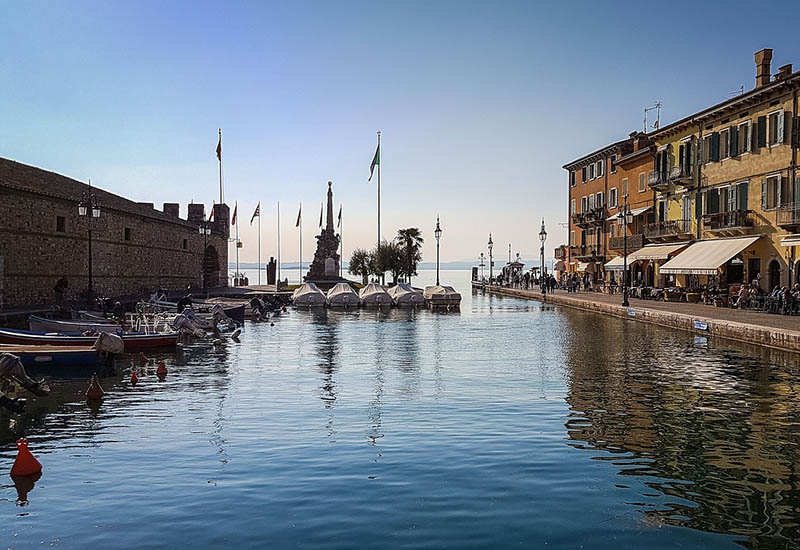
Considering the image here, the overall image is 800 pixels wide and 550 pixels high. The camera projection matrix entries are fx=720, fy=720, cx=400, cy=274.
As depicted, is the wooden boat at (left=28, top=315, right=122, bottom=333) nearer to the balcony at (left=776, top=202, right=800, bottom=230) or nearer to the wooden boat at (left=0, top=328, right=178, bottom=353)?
the wooden boat at (left=0, top=328, right=178, bottom=353)

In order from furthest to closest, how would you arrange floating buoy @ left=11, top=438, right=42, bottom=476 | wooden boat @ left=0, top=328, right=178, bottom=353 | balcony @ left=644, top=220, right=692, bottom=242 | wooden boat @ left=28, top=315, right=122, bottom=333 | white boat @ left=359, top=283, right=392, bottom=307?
white boat @ left=359, top=283, right=392, bottom=307 → balcony @ left=644, top=220, right=692, bottom=242 → wooden boat @ left=28, top=315, right=122, bottom=333 → wooden boat @ left=0, top=328, right=178, bottom=353 → floating buoy @ left=11, top=438, right=42, bottom=476

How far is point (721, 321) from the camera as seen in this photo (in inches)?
1134


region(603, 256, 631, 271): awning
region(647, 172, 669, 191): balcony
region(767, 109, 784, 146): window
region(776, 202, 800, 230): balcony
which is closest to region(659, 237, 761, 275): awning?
region(776, 202, 800, 230): balcony

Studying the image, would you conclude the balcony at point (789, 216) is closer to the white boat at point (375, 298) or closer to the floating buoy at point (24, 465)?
the white boat at point (375, 298)

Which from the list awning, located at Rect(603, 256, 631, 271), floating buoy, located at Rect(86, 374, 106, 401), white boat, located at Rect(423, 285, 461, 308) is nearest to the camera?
floating buoy, located at Rect(86, 374, 106, 401)

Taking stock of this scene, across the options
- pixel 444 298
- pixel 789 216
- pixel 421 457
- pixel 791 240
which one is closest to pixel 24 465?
pixel 421 457

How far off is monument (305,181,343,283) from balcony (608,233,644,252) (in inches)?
1091

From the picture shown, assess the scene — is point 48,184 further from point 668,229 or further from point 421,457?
point 668,229

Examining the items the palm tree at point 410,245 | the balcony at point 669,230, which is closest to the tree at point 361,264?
the palm tree at point 410,245

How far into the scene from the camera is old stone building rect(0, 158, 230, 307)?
33500mm

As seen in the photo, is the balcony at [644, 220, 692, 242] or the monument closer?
the balcony at [644, 220, 692, 242]

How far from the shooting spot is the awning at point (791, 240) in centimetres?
3272

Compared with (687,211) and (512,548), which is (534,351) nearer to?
(512,548)

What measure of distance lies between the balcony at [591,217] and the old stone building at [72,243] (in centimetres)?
3468
